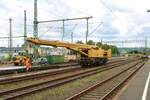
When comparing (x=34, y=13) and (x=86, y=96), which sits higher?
(x=34, y=13)

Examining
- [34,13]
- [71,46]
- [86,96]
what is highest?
[34,13]

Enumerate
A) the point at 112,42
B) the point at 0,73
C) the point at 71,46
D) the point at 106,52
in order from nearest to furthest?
the point at 0,73 < the point at 71,46 < the point at 106,52 < the point at 112,42

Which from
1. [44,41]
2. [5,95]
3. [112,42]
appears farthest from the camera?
[112,42]

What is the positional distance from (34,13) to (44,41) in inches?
489

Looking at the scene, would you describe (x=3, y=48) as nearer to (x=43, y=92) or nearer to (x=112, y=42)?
(x=112, y=42)

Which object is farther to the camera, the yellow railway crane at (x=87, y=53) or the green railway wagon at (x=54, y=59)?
the green railway wagon at (x=54, y=59)

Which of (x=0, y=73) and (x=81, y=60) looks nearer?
(x=0, y=73)

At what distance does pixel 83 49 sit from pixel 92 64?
2.54 meters

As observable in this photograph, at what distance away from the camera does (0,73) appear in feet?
109

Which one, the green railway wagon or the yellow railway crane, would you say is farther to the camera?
the green railway wagon

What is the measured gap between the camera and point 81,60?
49.6m

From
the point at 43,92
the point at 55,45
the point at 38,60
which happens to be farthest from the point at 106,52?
the point at 43,92

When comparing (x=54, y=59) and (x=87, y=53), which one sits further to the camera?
(x=54, y=59)

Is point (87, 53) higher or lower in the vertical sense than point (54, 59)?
higher
